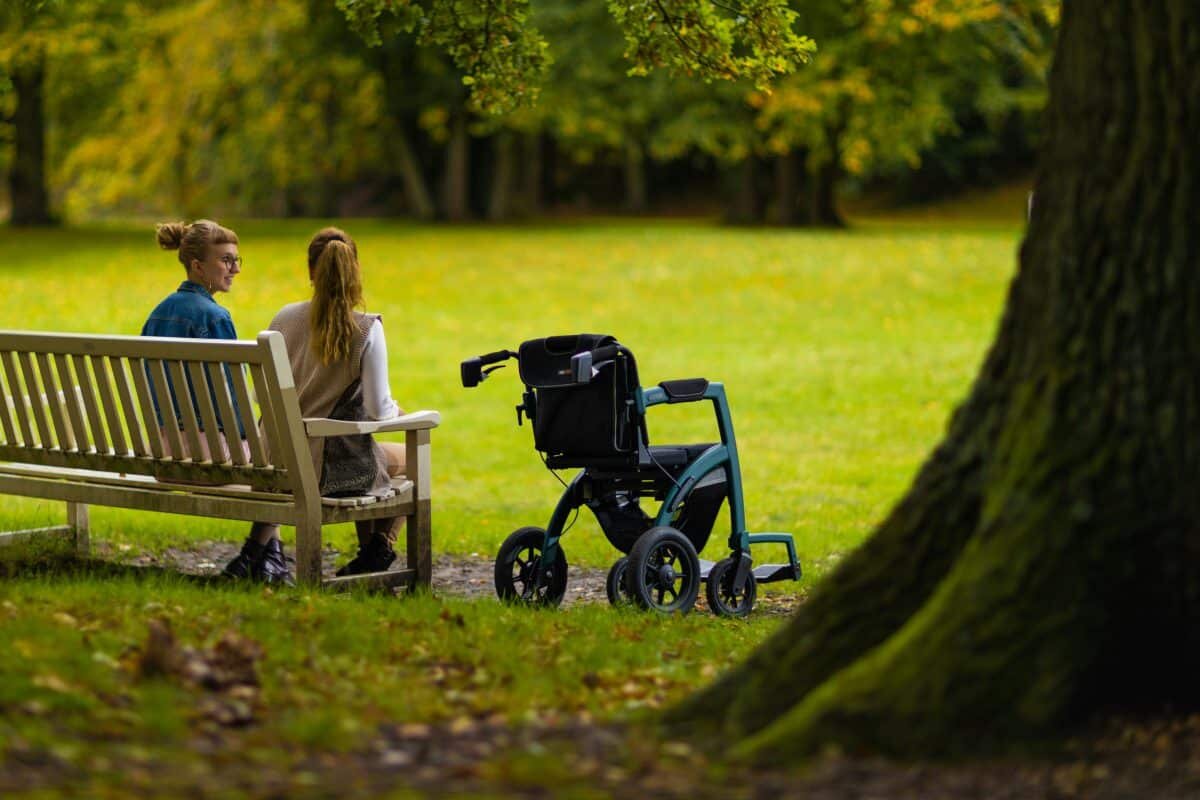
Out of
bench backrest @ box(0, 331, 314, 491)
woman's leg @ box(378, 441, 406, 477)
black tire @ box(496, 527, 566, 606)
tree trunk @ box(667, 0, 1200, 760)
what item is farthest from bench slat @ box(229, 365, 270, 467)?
tree trunk @ box(667, 0, 1200, 760)

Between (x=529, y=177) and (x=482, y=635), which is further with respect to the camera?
(x=529, y=177)

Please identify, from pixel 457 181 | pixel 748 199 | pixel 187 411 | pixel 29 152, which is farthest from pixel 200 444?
pixel 748 199

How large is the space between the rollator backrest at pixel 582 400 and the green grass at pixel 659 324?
2.38m

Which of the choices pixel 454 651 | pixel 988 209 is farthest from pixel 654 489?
pixel 988 209

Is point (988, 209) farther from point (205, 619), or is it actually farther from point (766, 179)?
point (205, 619)

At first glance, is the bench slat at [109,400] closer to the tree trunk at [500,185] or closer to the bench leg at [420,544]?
the bench leg at [420,544]

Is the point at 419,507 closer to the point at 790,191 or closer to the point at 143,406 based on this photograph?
the point at 143,406

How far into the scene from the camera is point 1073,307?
4227 mm

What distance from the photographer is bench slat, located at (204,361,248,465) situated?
6648 mm

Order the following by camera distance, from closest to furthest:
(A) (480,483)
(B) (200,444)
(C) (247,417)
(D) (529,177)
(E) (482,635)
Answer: (E) (482,635) < (C) (247,417) < (B) (200,444) < (A) (480,483) < (D) (529,177)

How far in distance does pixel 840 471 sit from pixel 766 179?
1372 inches

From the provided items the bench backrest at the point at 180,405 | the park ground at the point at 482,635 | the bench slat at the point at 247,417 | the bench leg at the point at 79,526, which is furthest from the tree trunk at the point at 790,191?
the bench slat at the point at 247,417

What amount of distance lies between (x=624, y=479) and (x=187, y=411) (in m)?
1.78

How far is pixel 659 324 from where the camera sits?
21438mm
